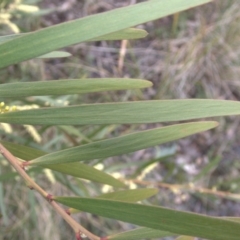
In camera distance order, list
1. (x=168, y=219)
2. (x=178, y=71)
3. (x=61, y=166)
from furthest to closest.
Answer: (x=178, y=71) < (x=61, y=166) < (x=168, y=219)

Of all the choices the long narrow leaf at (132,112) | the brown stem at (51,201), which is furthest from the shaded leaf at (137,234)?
the long narrow leaf at (132,112)

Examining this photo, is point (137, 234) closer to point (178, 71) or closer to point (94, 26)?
point (94, 26)

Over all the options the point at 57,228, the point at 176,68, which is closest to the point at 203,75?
the point at 176,68

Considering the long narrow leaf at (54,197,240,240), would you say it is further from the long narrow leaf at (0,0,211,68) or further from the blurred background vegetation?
the blurred background vegetation

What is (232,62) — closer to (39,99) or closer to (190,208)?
(190,208)

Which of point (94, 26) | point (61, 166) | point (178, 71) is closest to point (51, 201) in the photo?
point (61, 166)

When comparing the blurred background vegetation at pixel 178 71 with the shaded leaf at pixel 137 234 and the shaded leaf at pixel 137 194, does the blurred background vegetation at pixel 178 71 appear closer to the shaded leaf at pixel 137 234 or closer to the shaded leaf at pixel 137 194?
the shaded leaf at pixel 137 194
